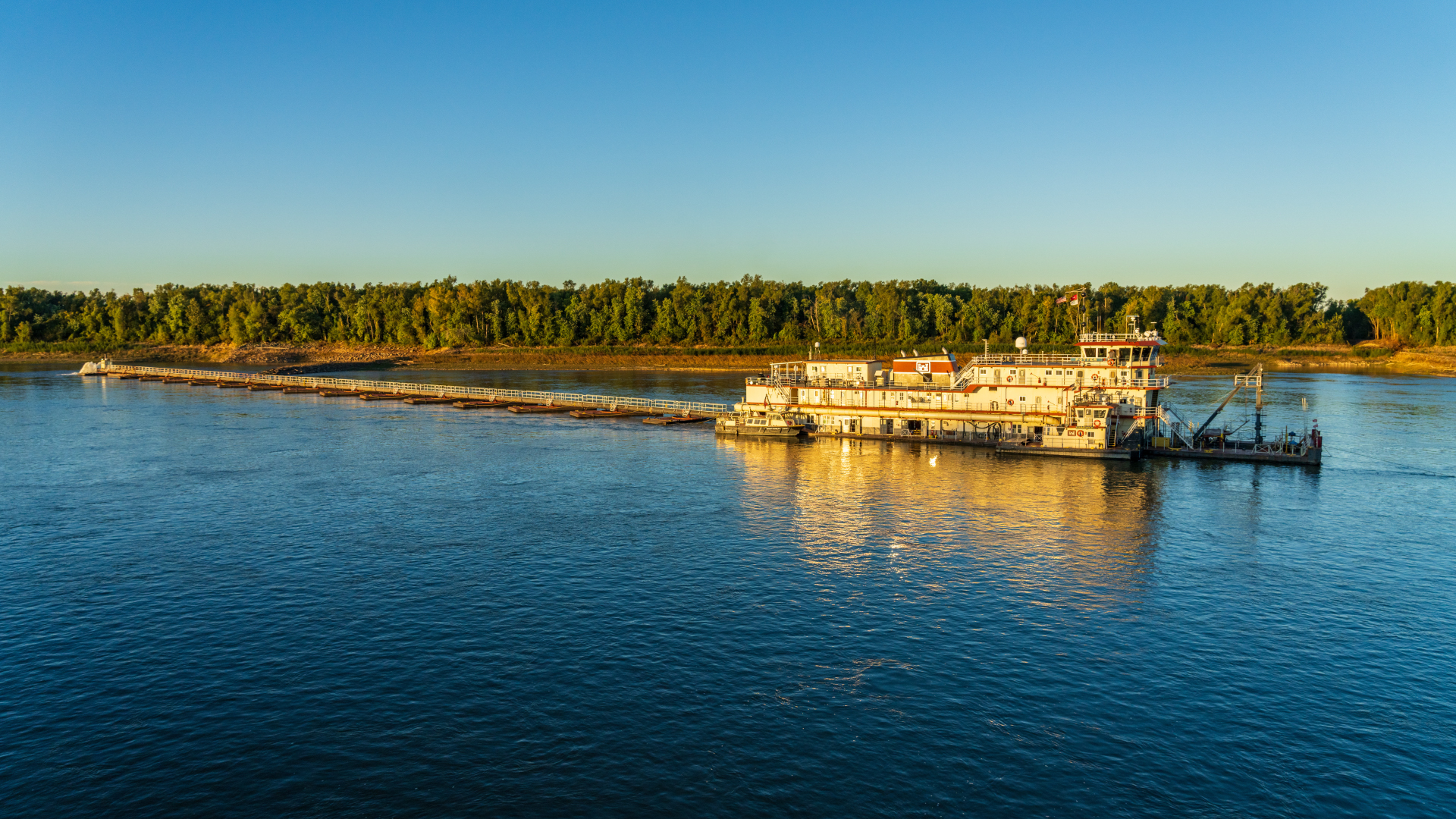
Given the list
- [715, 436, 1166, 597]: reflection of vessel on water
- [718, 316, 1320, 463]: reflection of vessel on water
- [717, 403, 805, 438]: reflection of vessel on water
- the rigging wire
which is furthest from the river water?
[717, 403, 805, 438]: reflection of vessel on water

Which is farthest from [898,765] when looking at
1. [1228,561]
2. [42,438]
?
[42,438]

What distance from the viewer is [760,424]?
119062 millimetres

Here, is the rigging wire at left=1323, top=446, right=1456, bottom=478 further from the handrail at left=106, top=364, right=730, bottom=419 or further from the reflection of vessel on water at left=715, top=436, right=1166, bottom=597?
the handrail at left=106, top=364, right=730, bottom=419

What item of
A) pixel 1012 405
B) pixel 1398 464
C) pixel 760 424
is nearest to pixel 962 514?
pixel 1012 405

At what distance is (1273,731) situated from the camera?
35.2 m

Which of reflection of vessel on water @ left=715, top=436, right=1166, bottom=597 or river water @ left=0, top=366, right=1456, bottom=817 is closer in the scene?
river water @ left=0, top=366, right=1456, bottom=817

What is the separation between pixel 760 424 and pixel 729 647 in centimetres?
7646

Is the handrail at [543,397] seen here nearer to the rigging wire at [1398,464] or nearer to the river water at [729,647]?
the river water at [729,647]

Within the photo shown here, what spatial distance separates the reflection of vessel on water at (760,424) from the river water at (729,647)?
3230 cm

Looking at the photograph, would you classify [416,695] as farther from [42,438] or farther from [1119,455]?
[42,438]

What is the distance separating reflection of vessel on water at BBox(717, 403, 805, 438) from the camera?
117 m

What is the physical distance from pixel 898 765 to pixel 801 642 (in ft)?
38.1

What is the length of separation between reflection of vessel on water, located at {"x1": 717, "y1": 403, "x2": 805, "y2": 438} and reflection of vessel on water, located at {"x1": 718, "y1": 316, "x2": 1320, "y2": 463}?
0.16 m

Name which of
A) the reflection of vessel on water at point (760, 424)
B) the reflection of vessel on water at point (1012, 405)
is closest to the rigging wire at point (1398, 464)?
the reflection of vessel on water at point (1012, 405)
